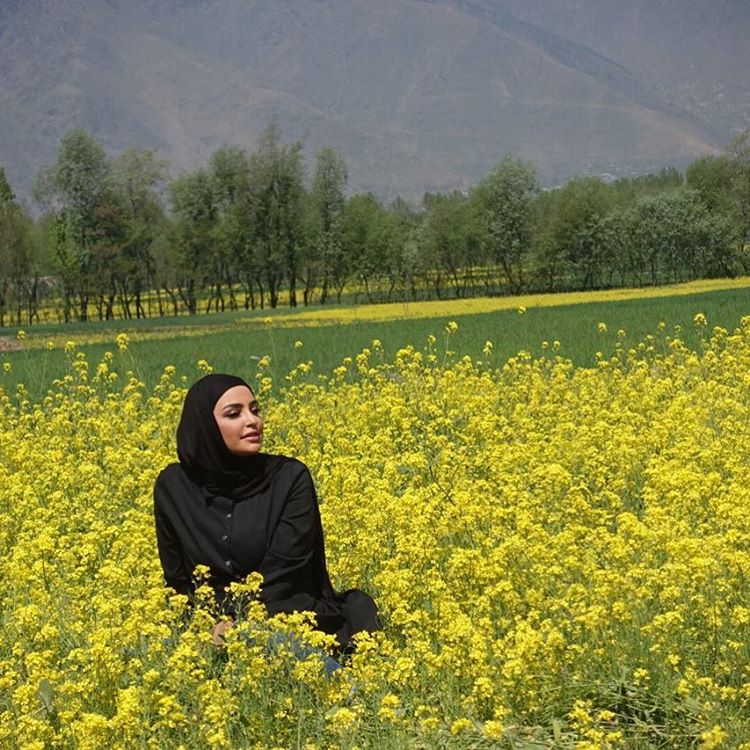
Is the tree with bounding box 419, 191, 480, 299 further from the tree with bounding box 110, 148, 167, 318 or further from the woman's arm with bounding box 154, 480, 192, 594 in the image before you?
the woman's arm with bounding box 154, 480, 192, 594

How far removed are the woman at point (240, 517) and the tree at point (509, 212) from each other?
8753cm

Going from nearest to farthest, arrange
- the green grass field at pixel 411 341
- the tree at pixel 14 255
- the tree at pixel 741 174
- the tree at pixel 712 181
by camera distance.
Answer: the green grass field at pixel 411 341 → the tree at pixel 14 255 → the tree at pixel 741 174 → the tree at pixel 712 181

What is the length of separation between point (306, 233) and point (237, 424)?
270 feet

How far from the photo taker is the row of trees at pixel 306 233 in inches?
3179

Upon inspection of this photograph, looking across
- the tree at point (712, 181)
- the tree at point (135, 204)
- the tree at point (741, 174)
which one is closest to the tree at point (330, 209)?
the tree at point (135, 204)

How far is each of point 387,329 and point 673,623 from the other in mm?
28761

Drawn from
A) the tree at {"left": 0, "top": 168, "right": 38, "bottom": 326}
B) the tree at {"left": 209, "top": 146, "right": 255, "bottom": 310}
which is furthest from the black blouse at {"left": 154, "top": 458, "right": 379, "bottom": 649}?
the tree at {"left": 0, "top": 168, "right": 38, "bottom": 326}

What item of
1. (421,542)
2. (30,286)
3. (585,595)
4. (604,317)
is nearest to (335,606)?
(421,542)

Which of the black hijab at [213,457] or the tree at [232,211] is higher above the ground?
the tree at [232,211]

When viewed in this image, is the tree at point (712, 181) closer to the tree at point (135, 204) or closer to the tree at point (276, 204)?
the tree at point (276, 204)

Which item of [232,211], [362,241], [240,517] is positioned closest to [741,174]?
[362,241]

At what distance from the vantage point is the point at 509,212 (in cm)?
9356

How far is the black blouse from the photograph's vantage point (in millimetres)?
5754

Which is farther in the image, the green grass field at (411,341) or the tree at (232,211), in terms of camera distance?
the tree at (232,211)
